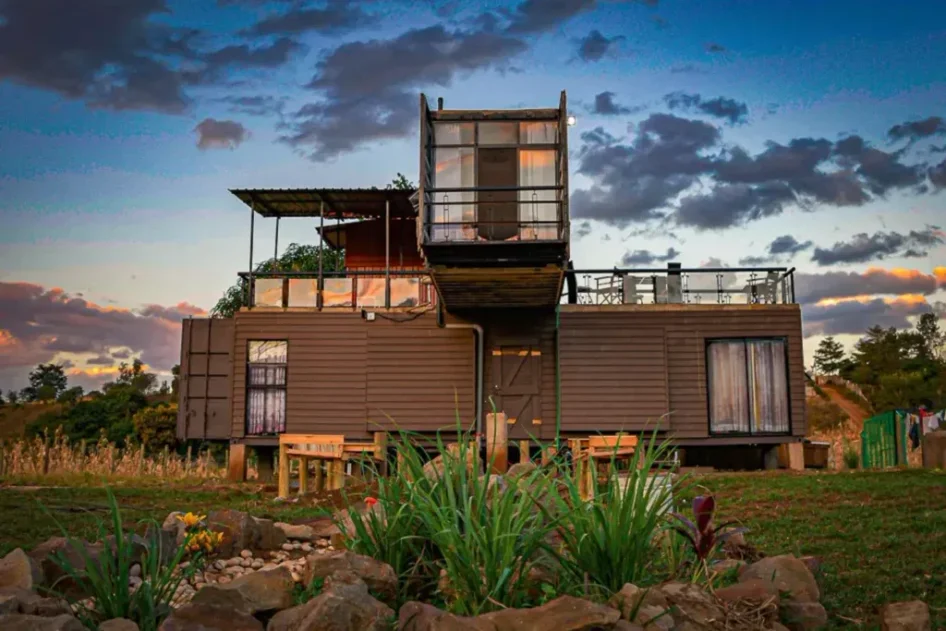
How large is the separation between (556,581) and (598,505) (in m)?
0.51

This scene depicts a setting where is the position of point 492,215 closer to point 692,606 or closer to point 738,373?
point 738,373

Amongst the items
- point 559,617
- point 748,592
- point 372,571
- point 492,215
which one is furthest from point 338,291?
point 559,617

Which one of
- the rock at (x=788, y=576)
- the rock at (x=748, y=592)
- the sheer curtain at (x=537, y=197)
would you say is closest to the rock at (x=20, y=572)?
A: the rock at (x=748, y=592)

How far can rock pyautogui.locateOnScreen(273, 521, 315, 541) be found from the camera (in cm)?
777

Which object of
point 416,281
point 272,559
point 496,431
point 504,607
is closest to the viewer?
point 504,607

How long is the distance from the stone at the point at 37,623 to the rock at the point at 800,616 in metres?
4.22

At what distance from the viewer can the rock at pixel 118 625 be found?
4691 millimetres

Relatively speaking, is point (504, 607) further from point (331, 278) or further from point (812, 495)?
point (331, 278)

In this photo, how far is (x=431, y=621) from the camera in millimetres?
4699

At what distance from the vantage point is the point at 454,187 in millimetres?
18281

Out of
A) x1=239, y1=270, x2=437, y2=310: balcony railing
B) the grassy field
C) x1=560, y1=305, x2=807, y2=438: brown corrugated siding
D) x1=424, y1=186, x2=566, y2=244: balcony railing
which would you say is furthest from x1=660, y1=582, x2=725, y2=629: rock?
x1=239, y1=270, x2=437, y2=310: balcony railing

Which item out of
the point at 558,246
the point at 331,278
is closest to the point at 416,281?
the point at 331,278

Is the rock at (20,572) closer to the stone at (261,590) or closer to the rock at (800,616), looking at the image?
the stone at (261,590)

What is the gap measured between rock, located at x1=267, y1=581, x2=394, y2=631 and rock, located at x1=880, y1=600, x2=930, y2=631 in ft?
10.9
